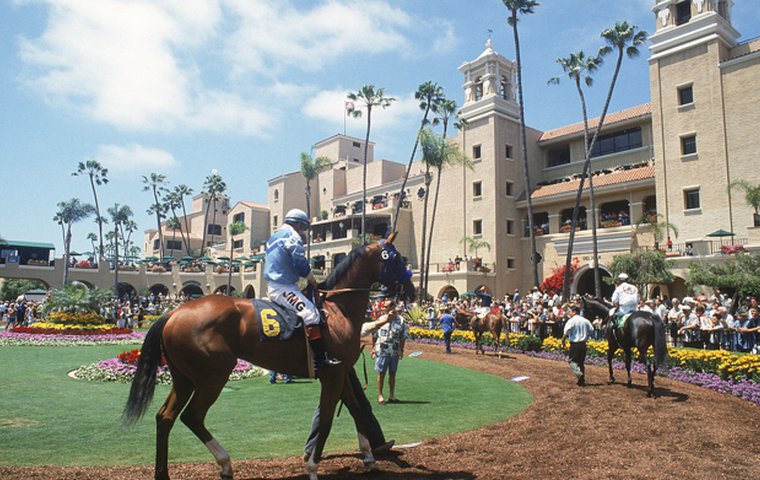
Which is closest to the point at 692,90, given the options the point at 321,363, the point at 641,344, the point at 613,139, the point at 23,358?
the point at 613,139

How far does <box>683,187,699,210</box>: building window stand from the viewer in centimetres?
2956

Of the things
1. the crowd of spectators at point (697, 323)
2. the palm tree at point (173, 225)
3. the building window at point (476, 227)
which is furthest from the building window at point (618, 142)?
the palm tree at point (173, 225)

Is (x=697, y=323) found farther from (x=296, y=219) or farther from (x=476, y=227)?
(x=476, y=227)

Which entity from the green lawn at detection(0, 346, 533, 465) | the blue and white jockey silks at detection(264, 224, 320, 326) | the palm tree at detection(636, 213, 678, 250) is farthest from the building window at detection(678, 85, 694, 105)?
the blue and white jockey silks at detection(264, 224, 320, 326)

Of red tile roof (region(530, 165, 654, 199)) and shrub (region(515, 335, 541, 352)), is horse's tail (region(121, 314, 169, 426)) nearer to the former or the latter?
shrub (region(515, 335, 541, 352))

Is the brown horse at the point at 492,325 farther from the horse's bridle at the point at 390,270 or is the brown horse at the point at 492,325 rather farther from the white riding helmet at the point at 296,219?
the white riding helmet at the point at 296,219

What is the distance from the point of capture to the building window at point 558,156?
41.5 metres

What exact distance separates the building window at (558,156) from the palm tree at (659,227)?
11.2 m

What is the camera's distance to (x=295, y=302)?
5.39 metres

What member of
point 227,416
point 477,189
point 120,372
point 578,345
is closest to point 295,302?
point 227,416

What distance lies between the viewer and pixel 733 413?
9.53 meters

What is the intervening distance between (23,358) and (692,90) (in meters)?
34.6

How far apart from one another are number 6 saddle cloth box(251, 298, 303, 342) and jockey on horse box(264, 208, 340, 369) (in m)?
0.07

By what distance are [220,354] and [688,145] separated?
32.6 metres
